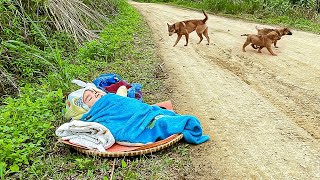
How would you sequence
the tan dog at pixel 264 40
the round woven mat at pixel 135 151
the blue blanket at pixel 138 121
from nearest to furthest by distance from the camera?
the round woven mat at pixel 135 151, the blue blanket at pixel 138 121, the tan dog at pixel 264 40

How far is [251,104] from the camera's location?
5312 mm

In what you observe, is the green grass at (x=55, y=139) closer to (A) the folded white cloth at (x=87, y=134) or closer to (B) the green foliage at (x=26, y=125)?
(B) the green foliage at (x=26, y=125)

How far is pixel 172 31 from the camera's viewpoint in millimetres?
10281

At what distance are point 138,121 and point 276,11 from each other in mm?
13521

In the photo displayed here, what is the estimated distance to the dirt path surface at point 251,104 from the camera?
12.0ft

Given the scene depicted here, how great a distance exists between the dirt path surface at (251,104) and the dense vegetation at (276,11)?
14.8 feet

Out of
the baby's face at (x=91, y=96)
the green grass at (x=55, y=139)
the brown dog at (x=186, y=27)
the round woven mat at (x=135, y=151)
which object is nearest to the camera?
the green grass at (x=55, y=139)

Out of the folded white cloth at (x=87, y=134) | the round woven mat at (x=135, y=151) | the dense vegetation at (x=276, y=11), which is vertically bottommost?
the dense vegetation at (x=276, y=11)

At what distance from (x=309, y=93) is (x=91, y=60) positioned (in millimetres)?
4031

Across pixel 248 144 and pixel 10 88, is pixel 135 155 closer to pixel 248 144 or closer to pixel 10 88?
pixel 248 144

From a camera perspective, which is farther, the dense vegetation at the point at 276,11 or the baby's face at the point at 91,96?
the dense vegetation at the point at 276,11

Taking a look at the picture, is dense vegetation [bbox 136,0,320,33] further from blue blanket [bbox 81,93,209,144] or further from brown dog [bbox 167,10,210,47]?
→ blue blanket [bbox 81,93,209,144]

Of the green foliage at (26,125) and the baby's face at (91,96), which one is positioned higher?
the baby's face at (91,96)

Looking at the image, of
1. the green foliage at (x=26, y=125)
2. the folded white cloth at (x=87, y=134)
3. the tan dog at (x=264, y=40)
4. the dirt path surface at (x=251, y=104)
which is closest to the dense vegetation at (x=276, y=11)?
the tan dog at (x=264, y=40)
